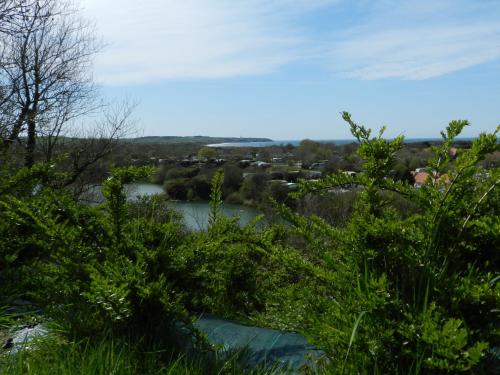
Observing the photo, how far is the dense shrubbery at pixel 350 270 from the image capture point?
6.77ft

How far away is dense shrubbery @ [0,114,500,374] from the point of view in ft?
6.77

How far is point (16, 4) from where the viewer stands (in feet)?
26.6

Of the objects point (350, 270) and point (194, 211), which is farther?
point (194, 211)

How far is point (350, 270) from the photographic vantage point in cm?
237

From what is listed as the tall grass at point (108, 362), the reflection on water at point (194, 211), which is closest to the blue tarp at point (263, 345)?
the tall grass at point (108, 362)

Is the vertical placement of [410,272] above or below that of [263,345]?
above

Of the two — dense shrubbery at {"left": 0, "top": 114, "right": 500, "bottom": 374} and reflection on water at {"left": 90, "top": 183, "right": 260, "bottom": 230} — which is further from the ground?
dense shrubbery at {"left": 0, "top": 114, "right": 500, "bottom": 374}

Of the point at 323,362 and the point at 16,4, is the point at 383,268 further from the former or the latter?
the point at 16,4

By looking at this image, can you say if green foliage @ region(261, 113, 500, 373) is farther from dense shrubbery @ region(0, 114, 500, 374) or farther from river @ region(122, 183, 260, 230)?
river @ region(122, 183, 260, 230)

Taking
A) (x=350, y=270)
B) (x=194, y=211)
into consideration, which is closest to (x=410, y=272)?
(x=350, y=270)

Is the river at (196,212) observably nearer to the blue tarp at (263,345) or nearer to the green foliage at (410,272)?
the blue tarp at (263,345)

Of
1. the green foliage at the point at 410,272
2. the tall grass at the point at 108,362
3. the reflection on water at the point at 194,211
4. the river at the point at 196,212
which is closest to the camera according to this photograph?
the green foliage at the point at 410,272

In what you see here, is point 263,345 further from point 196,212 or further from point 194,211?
point 194,211

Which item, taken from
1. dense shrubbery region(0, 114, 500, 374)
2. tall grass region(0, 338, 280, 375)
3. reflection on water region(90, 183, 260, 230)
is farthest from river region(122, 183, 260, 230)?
tall grass region(0, 338, 280, 375)
